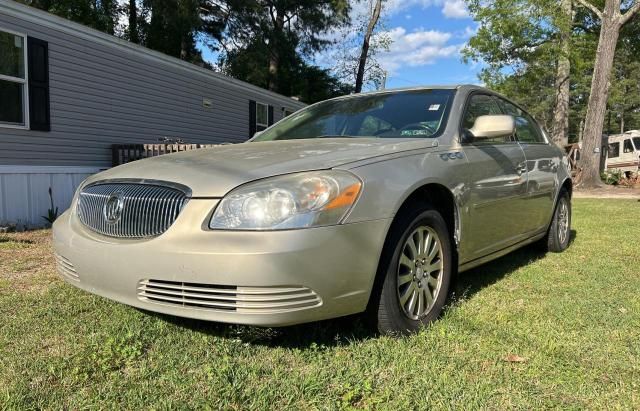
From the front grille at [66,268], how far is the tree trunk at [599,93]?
1536 centimetres

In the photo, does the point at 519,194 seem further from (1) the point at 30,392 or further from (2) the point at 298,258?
(1) the point at 30,392

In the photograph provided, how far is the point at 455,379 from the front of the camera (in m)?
2.26

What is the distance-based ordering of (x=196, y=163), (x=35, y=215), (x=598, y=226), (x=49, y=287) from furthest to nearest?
1. (x=35, y=215)
2. (x=598, y=226)
3. (x=49, y=287)
4. (x=196, y=163)

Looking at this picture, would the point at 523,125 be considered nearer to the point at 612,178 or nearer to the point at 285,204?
the point at 285,204

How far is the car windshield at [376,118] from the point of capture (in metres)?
3.37

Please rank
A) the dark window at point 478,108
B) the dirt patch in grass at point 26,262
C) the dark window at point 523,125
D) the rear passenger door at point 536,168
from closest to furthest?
the dark window at point 478,108
the dirt patch in grass at point 26,262
the rear passenger door at point 536,168
the dark window at point 523,125

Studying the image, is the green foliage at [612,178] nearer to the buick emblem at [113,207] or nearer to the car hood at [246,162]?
the car hood at [246,162]

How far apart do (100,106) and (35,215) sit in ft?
7.78

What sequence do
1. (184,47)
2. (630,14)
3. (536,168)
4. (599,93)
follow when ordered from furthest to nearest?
(184,47) → (599,93) → (630,14) → (536,168)

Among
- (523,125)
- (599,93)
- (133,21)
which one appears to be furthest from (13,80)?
(133,21)

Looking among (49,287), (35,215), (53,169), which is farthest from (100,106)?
(49,287)

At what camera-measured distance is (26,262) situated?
189 inches

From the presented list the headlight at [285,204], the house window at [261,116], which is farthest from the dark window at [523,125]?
the house window at [261,116]

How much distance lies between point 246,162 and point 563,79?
66.1 ft
